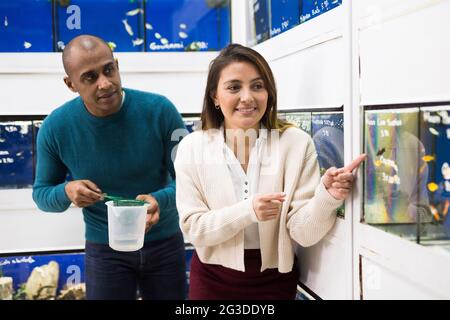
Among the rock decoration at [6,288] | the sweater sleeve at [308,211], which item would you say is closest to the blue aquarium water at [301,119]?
the sweater sleeve at [308,211]

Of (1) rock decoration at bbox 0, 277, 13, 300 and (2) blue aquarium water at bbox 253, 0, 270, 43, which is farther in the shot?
(2) blue aquarium water at bbox 253, 0, 270, 43

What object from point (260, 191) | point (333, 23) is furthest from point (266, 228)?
point (333, 23)

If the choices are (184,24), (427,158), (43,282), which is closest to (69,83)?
(184,24)

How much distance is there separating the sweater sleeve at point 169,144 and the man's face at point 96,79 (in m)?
0.15

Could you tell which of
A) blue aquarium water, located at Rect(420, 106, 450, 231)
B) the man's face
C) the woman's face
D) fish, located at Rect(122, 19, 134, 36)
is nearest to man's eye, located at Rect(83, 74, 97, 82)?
the man's face

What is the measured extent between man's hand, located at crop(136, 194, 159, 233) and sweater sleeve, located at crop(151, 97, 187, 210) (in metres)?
0.02

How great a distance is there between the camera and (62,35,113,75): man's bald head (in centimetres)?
124

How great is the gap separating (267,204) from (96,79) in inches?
20.3

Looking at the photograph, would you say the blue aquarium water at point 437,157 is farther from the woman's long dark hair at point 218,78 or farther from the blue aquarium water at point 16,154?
the blue aquarium water at point 16,154

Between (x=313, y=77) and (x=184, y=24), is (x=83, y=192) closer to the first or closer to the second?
(x=184, y=24)

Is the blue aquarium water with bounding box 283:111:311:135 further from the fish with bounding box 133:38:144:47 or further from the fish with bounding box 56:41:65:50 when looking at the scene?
the fish with bounding box 56:41:65:50

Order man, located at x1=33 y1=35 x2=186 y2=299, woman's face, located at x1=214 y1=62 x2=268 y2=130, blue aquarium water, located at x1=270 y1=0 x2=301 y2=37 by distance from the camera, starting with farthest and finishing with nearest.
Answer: blue aquarium water, located at x1=270 y1=0 x2=301 y2=37, man, located at x1=33 y1=35 x2=186 y2=299, woman's face, located at x1=214 y1=62 x2=268 y2=130

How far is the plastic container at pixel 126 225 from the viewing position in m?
1.26

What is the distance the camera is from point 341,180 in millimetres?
1092
